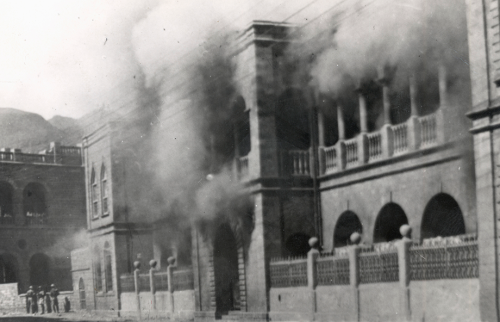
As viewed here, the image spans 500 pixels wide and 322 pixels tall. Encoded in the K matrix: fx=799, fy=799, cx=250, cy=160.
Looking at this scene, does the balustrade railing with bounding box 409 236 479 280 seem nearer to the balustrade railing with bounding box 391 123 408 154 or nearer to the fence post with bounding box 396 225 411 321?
the fence post with bounding box 396 225 411 321

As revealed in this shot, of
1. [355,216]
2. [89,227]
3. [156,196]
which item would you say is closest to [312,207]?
[355,216]

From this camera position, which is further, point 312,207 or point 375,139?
point 312,207

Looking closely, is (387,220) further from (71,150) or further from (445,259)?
(71,150)

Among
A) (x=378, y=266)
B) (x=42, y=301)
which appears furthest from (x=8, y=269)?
(x=378, y=266)

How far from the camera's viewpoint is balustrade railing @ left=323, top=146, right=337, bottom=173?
75.7 ft

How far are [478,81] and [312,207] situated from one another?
30.2 feet

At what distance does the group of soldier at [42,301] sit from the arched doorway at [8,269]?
245 inches

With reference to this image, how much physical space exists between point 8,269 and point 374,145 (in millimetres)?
32548

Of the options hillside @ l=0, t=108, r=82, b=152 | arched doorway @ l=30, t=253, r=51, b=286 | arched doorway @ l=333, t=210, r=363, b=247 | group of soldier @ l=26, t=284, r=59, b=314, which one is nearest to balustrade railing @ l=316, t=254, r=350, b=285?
arched doorway @ l=333, t=210, r=363, b=247

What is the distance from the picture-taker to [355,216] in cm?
2292

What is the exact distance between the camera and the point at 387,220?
21.5m

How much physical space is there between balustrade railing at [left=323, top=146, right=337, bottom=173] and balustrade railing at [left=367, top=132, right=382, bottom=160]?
1.48 metres

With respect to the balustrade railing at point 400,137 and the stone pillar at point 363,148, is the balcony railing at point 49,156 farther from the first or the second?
the balustrade railing at point 400,137

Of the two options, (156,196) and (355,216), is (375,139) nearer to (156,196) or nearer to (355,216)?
(355,216)
